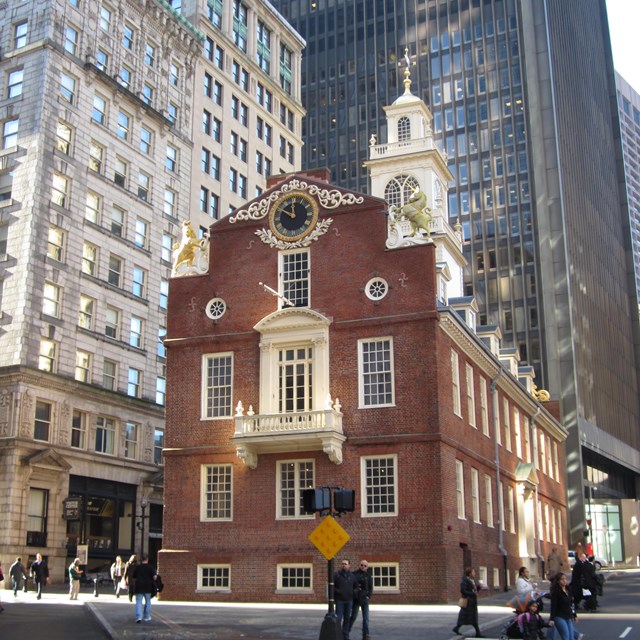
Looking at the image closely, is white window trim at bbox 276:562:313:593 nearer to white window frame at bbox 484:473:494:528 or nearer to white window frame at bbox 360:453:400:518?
white window frame at bbox 360:453:400:518

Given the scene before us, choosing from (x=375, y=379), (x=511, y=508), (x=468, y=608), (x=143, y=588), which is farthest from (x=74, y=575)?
(x=511, y=508)

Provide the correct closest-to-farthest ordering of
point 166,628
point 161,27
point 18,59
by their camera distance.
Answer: point 166,628 < point 18,59 < point 161,27

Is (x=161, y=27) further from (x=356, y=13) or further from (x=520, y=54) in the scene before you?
(x=356, y=13)

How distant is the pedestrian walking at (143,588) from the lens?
2431cm

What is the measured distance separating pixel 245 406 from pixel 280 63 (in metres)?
54.8

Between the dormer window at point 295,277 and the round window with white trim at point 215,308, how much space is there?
2.58 meters

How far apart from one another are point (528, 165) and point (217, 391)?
74788 mm

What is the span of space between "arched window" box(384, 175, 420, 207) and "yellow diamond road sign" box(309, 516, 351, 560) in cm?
3366

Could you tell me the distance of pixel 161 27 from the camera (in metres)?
65.0

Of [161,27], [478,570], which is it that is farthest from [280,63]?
[478,570]

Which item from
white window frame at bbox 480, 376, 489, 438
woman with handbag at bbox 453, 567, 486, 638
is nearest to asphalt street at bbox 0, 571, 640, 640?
woman with handbag at bbox 453, 567, 486, 638

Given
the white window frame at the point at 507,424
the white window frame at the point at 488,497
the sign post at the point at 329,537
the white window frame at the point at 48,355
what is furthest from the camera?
the white window frame at the point at 48,355

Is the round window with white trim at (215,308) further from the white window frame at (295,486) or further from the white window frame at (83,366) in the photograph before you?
the white window frame at (83,366)

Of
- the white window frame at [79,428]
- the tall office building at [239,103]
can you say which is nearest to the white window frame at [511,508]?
the white window frame at [79,428]
